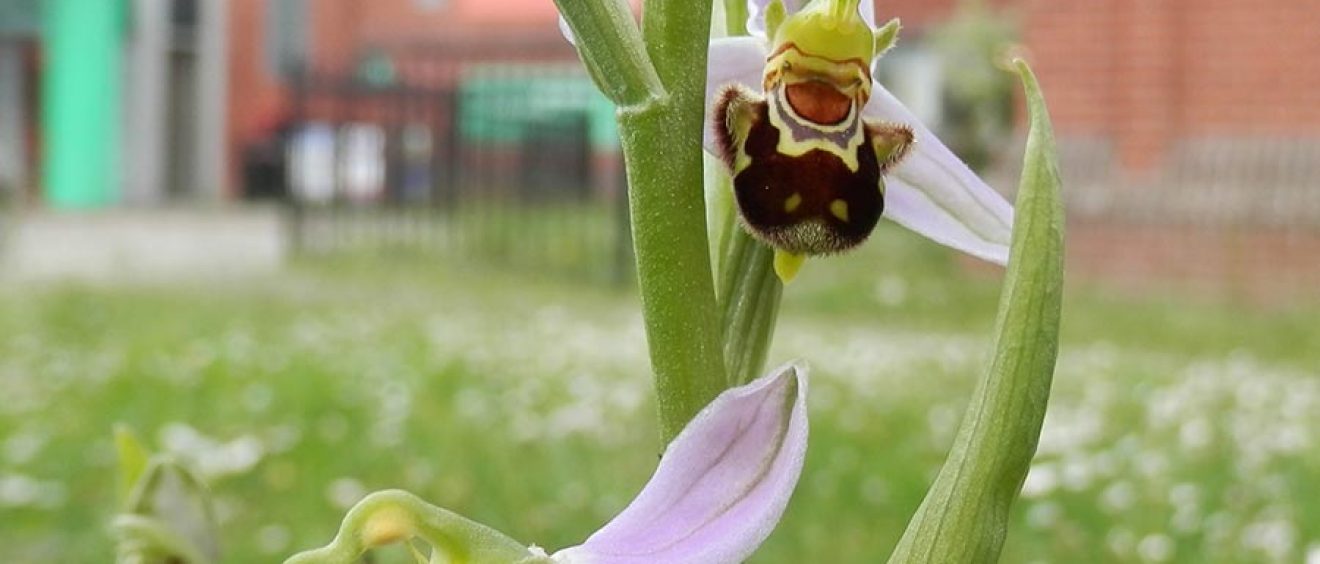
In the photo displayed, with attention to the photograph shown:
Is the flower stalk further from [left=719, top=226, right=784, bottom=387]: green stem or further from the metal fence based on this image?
the metal fence

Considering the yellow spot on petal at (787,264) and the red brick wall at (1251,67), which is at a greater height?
the red brick wall at (1251,67)

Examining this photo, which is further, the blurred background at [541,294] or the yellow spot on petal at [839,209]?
the blurred background at [541,294]

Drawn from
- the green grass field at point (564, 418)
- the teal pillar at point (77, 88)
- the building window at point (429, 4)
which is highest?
the building window at point (429, 4)

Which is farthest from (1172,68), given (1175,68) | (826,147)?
(826,147)

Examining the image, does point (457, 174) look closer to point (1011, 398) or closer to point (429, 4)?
point (429, 4)

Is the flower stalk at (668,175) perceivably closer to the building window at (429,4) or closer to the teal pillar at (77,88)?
the teal pillar at (77,88)

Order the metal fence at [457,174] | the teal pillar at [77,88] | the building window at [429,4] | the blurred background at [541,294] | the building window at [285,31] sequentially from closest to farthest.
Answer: the blurred background at [541,294] < the metal fence at [457,174] < the teal pillar at [77,88] < the building window at [285,31] < the building window at [429,4]

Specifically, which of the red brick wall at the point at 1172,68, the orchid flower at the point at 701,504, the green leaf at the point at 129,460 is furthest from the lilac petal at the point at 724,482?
the red brick wall at the point at 1172,68

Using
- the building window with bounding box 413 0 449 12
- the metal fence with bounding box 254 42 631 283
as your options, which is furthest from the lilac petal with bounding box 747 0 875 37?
the building window with bounding box 413 0 449 12

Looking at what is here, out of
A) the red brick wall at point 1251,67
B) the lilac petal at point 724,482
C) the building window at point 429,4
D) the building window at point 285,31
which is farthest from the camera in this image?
the building window at point 429,4

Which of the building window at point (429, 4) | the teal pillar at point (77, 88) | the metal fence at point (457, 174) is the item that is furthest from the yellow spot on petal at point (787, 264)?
the building window at point (429, 4)
